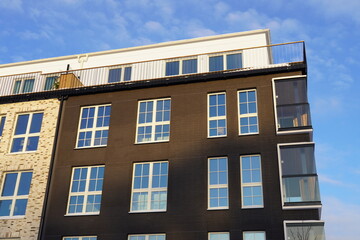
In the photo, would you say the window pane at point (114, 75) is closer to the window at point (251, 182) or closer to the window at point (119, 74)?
the window at point (119, 74)

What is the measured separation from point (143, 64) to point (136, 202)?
25.9ft

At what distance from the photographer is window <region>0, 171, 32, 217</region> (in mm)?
19547

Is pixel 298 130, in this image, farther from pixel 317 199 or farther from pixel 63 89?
pixel 63 89

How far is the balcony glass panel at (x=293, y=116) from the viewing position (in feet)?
58.5

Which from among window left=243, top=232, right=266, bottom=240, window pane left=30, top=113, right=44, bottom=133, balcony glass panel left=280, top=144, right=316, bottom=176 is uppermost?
window pane left=30, top=113, right=44, bottom=133

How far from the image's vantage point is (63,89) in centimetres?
2172

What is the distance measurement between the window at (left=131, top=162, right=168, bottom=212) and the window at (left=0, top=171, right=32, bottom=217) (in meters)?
5.10

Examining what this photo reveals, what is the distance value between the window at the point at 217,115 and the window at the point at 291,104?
227 centimetres

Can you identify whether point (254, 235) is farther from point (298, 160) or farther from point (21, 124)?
point (21, 124)

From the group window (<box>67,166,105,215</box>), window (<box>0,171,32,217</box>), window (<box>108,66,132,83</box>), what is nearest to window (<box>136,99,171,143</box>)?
window (<box>67,166,105,215</box>)

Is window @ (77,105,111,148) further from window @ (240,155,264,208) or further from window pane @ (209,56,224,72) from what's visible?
window @ (240,155,264,208)

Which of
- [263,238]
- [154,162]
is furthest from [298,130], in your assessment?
[154,162]

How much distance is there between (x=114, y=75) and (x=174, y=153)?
22.8 feet

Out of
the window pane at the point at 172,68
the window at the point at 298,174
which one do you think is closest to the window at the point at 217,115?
the window at the point at 298,174
